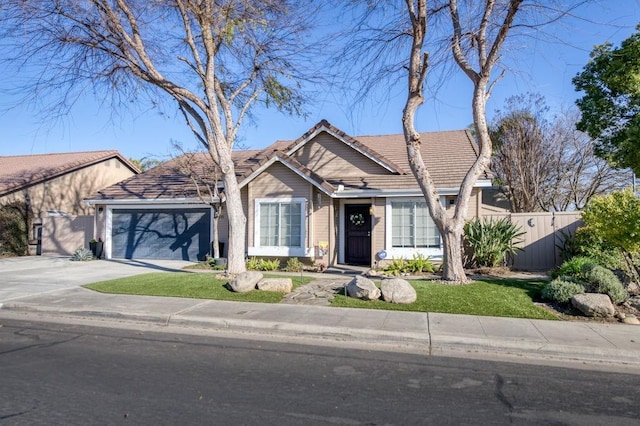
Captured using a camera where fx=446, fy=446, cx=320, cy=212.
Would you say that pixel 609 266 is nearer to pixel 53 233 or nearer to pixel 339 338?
pixel 339 338

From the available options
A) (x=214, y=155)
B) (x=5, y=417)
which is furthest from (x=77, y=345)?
(x=214, y=155)

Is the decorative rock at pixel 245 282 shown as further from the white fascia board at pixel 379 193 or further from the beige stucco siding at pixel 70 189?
the beige stucco siding at pixel 70 189

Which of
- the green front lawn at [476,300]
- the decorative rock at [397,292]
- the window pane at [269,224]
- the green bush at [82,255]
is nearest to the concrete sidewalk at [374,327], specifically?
the green front lawn at [476,300]

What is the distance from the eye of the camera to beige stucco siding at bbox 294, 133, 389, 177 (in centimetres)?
1594

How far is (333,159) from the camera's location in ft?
53.5

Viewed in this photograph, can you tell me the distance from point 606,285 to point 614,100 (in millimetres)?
5993

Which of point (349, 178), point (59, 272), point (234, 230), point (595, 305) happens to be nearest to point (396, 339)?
point (595, 305)

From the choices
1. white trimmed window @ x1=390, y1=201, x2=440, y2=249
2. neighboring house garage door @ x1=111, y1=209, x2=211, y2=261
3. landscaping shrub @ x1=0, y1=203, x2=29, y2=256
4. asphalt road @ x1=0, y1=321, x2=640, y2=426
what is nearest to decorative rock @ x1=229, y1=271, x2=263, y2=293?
asphalt road @ x1=0, y1=321, x2=640, y2=426

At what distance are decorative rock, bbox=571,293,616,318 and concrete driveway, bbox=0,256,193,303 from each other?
37.2 ft

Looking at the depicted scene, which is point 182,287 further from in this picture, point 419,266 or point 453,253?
point 419,266

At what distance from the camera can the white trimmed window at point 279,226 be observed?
48.1ft

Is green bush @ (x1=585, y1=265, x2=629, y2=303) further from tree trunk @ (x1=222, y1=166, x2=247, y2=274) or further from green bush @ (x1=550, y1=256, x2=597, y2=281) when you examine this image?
tree trunk @ (x1=222, y1=166, x2=247, y2=274)

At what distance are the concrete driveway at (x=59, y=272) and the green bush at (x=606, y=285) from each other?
38.7 ft

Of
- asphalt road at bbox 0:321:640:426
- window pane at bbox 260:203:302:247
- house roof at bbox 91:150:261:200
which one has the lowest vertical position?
asphalt road at bbox 0:321:640:426
